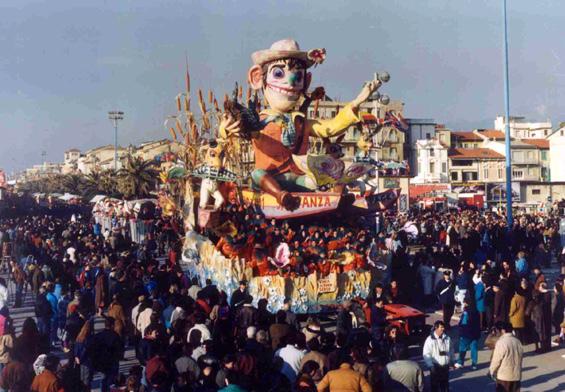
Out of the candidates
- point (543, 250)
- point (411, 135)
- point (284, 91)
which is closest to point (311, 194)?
point (284, 91)

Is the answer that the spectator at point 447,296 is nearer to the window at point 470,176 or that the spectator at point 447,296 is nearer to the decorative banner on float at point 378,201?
the decorative banner on float at point 378,201

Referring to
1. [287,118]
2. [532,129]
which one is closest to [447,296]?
[287,118]

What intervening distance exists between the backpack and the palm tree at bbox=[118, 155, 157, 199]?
3651 cm

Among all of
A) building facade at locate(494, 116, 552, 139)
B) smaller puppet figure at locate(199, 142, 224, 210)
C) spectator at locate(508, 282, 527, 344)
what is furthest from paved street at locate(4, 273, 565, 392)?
building facade at locate(494, 116, 552, 139)

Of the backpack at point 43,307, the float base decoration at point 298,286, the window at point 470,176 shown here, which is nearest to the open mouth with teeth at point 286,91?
the float base decoration at point 298,286

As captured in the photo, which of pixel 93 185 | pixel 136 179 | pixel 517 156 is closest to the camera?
pixel 136 179

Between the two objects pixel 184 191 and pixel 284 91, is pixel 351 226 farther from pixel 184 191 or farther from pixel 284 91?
pixel 184 191

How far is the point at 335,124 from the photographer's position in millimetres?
20312

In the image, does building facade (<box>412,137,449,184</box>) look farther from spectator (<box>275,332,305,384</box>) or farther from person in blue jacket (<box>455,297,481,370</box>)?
spectator (<box>275,332,305,384</box>)

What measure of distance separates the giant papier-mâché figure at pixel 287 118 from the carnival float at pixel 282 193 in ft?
0.09

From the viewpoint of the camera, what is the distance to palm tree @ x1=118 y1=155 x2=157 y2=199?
50312 millimetres

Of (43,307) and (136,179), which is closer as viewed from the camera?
(43,307)

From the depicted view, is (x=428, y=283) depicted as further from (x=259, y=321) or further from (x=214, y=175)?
(x=259, y=321)

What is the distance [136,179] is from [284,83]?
31993 mm
